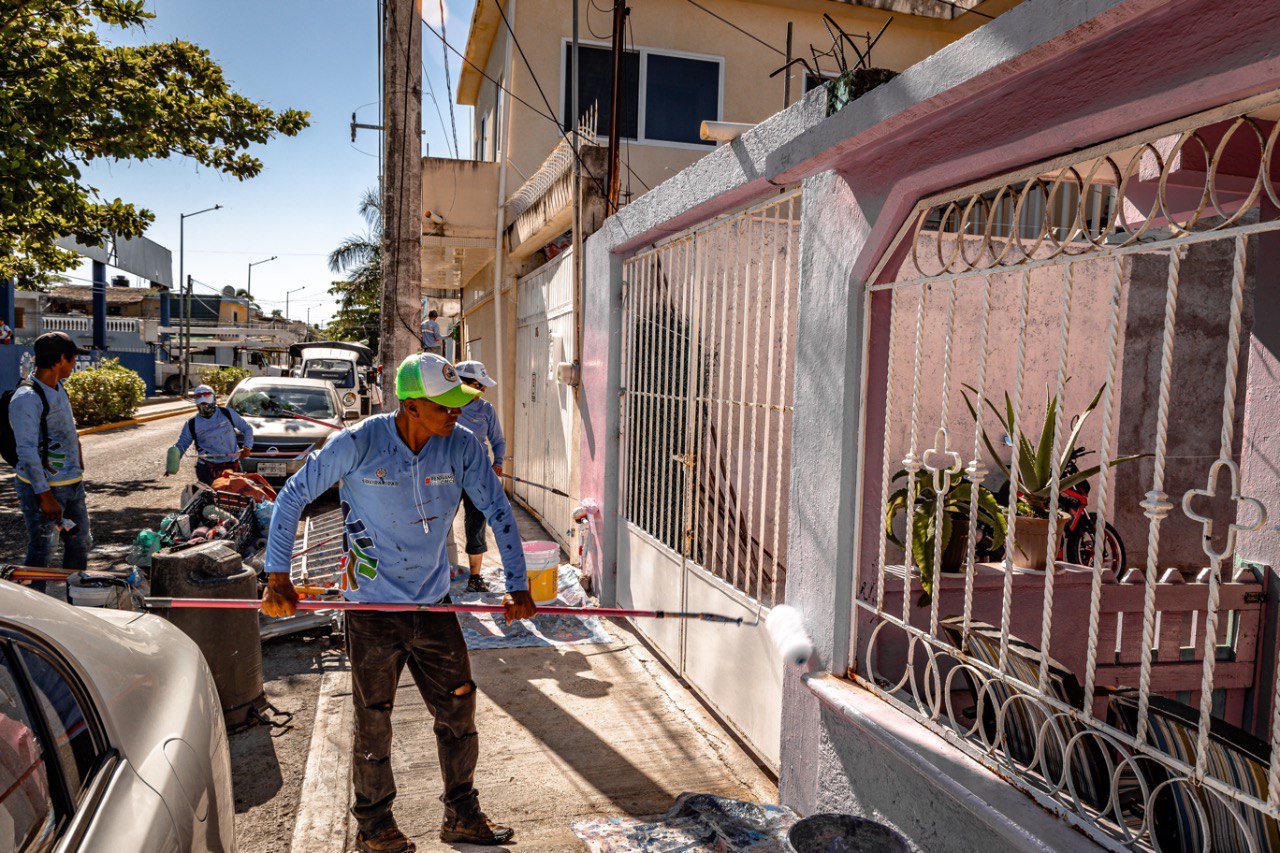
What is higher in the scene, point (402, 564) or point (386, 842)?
point (402, 564)

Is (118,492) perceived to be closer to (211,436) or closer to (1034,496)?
(211,436)

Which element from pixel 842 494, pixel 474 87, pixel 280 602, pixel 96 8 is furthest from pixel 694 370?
pixel 474 87

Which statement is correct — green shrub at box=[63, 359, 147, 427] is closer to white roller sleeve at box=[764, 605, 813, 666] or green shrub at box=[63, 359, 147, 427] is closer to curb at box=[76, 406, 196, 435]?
curb at box=[76, 406, 196, 435]

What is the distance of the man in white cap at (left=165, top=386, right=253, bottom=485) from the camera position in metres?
8.46

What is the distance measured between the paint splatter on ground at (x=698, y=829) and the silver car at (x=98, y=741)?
5.39 feet

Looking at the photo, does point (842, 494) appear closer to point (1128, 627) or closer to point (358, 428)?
point (1128, 627)

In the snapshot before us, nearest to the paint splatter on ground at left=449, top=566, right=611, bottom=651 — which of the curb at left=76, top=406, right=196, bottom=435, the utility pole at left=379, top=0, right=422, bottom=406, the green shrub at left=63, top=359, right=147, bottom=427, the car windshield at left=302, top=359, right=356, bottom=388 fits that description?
the utility pole at left=379, top=0, right=422, bottom=406

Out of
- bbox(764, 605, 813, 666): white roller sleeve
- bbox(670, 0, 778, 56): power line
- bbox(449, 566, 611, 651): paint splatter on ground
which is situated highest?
bbox(670, 0, 778, 56): power line

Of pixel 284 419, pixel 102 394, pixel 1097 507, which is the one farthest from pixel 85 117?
pixel 102 394

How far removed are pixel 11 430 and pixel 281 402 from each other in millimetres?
7402

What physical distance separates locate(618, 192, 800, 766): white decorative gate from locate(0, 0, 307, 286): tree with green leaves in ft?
23.3

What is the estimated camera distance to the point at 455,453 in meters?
3.61

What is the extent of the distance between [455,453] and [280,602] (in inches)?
34.9

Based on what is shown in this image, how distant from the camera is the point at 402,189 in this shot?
698 centimetres
